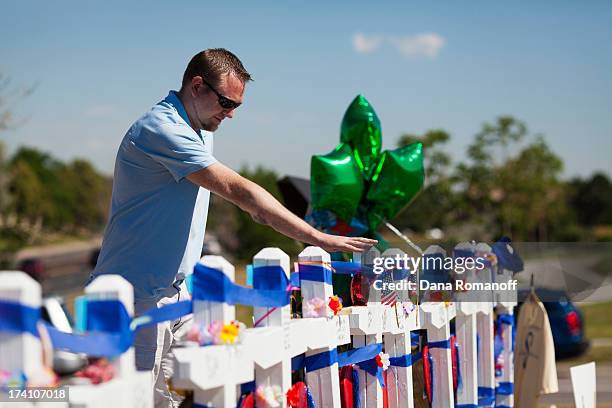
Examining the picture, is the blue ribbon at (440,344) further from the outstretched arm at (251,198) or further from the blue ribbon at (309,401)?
the outstretched arm at (251,198)

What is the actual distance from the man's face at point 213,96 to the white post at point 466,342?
2033 mm

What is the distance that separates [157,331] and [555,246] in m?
3.17

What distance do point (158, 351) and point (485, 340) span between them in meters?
2.63

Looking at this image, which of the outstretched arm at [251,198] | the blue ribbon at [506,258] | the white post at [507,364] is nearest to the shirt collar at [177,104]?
the outstretched arm at [251,198]

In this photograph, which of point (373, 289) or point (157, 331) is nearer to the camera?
point (157, 331)

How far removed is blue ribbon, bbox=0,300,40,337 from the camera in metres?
1.83

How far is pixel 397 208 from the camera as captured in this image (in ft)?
19.1

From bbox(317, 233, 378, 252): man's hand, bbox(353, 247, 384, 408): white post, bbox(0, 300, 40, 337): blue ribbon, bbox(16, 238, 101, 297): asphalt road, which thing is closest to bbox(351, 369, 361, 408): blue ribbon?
bbox(353, 247, 384, 408): white post

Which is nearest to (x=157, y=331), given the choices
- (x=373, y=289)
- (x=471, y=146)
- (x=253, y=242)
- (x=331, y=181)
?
(x=373, y=289)

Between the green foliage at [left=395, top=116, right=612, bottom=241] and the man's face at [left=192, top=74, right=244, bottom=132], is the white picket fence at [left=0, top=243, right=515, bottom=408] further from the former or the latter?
the green foliage at [left=395, top=116, right=612, bottom=241]

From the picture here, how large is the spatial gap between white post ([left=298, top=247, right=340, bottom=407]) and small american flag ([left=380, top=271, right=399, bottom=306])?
62cm

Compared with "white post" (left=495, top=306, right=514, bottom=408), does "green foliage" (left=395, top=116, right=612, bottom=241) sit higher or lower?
higher

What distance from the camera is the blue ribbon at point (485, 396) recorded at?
17.0 ft

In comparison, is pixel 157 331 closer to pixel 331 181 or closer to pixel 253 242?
pixel 331 181
